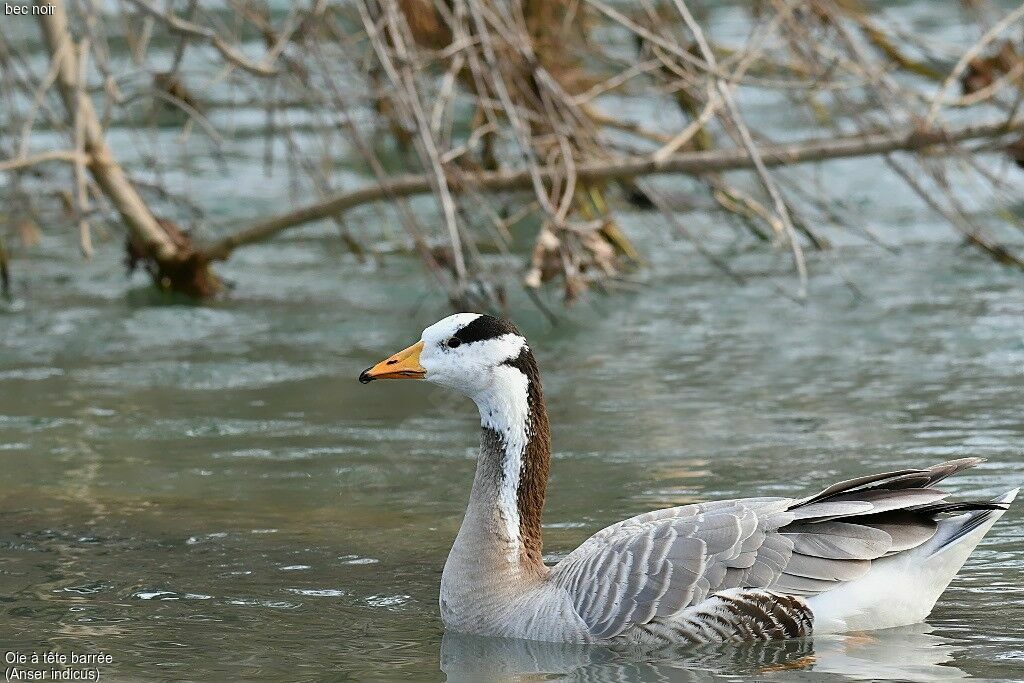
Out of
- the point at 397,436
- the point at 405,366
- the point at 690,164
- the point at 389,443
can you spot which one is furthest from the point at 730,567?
the point at 690,164

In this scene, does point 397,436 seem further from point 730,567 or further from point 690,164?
point 730,567

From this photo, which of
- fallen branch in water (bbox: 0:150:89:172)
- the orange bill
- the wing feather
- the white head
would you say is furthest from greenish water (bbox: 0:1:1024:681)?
fallen branch in water (bbox: 0:150:89:172)

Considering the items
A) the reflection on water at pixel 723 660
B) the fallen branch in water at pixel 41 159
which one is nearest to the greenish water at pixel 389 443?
the reflection on water at pixel 723 660

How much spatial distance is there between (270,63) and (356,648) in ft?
16.4

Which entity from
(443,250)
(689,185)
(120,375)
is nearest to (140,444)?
(120,375)

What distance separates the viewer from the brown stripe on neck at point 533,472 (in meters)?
6.47

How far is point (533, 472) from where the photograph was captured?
6527mm

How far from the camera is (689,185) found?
52.1 ft

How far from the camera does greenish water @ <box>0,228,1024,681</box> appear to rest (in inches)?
240

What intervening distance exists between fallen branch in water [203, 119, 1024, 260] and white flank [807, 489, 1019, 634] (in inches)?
196

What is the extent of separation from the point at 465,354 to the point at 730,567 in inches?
49.7

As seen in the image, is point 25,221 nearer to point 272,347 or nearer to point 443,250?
point 272,347

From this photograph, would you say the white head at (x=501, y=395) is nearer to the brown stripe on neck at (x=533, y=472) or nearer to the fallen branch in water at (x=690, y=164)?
the brown stripe on neck at (x=533, y=472)

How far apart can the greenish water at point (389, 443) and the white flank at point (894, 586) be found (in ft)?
0.31
